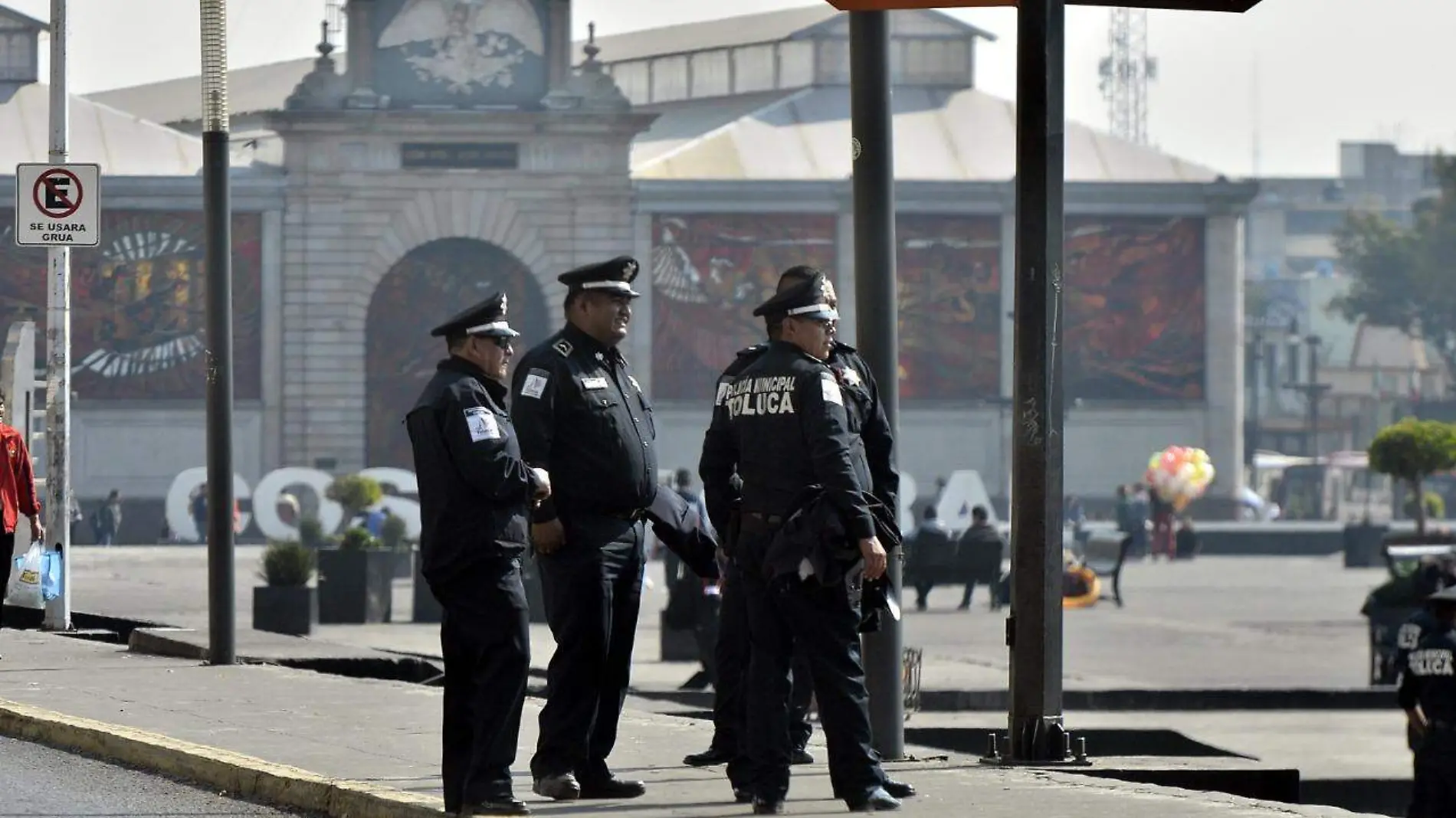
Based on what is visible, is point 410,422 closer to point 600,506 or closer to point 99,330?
point 600,506

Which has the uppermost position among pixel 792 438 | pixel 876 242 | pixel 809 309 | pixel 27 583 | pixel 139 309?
pixel 139 309

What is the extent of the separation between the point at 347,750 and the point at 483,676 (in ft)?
7.52

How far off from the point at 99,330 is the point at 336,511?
1051cm

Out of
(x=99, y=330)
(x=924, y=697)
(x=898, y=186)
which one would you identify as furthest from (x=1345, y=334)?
(x=924, y=697)

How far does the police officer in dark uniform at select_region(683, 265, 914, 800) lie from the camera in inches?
322

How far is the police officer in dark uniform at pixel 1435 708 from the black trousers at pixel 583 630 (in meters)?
5.53

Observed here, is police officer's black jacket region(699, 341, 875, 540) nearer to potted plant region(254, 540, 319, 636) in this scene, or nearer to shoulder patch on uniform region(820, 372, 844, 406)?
shoulder patch on uniform region(820, 372, 844, 406)

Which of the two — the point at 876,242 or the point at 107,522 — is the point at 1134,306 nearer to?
the point at 107,522

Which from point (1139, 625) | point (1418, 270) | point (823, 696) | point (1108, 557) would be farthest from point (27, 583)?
point (1418, 270)

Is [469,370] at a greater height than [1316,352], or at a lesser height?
lesser

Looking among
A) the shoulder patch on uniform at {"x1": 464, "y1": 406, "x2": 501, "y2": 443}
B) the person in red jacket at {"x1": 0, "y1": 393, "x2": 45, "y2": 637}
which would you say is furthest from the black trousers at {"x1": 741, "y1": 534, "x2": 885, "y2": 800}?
the person in red jacket at {"x1": 0, "y1": 393, "x2": 45, "y2": 637}

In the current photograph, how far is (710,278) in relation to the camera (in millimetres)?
58031

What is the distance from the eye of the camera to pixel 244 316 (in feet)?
190

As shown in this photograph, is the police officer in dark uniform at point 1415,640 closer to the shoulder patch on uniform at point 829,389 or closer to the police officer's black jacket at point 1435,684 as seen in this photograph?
the police officer's black jacket at point 1435,684
